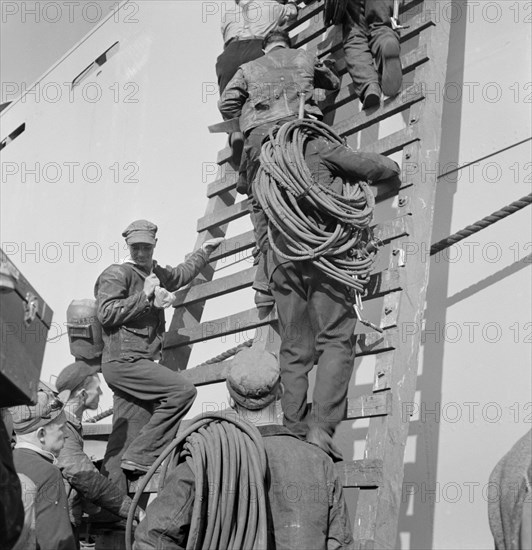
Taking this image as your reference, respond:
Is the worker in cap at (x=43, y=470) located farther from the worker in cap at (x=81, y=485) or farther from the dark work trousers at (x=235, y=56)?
the dark work trousers at (x=235, y=56)

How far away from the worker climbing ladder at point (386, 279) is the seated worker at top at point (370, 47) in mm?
75

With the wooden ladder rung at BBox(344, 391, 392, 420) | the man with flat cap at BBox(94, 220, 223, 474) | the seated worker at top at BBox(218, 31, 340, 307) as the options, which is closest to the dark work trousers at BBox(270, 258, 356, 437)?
the wooden ladder rung at BBox(344, 391, 392, 420)

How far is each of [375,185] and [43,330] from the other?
2.20 m

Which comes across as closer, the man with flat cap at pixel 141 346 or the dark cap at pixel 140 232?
the man with flat cap at pixel 141 346

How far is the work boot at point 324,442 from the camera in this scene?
331 cm

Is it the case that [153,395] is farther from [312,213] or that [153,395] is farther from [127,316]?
[312,213]

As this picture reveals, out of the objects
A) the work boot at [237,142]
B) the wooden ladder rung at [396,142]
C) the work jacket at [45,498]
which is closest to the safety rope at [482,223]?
the wooden ladder rung at [396,142]

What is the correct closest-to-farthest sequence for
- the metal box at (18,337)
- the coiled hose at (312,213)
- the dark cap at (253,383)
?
1. the metal box at (18,337)
2. the dark cap at (253,383)
3. the coiled hose at (312,213)

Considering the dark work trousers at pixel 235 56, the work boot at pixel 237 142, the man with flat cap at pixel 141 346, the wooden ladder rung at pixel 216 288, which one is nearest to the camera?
the man with flat cap at pixel 141 346

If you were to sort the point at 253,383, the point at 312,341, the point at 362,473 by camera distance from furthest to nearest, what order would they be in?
the point at 312,341
the point at 362,473
the point at 253,383

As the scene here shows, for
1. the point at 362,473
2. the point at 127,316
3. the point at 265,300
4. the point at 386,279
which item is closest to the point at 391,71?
the point at 386,279

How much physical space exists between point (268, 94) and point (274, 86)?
0.15ft

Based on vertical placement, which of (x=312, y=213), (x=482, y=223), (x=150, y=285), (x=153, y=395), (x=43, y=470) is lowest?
(x=43, y=470)

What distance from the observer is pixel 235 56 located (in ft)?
16.7
